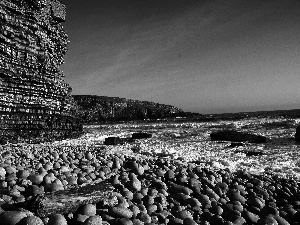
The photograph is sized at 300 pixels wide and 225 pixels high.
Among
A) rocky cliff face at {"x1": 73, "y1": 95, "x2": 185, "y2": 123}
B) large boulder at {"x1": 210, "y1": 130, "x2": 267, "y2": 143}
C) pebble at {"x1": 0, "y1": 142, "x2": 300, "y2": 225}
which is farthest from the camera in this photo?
rocky cliff face at {"x1": 73, "y1": 95, "x2": 185, "y2": 123}

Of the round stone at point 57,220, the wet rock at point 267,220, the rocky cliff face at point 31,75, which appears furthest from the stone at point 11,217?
the rocky cliff face at point 31,75

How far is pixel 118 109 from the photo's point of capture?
71375 millimetres

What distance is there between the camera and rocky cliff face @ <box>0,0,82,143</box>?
27.7 feet

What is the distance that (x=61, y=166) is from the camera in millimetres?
3980

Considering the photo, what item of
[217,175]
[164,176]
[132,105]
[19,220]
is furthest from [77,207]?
[132,105]

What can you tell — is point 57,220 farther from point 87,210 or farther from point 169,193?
point 169,193

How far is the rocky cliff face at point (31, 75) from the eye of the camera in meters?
8.44

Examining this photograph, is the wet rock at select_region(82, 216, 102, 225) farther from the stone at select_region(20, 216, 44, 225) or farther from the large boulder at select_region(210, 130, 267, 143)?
the large boulder at select_region(210, 130, 267, 143)

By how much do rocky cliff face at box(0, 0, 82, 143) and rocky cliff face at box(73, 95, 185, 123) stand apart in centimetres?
5423

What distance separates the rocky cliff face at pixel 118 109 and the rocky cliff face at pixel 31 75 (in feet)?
178

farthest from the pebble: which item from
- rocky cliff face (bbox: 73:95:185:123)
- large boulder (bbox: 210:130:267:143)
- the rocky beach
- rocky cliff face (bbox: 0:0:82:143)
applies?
rocky cliff face (bbox: 73:95:185:123)

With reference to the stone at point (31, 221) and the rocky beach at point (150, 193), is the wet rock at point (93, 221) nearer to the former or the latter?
the rocky beach at point (150, 193)

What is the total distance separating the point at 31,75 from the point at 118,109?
62407mm

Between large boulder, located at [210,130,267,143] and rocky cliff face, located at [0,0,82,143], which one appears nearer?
rocky cliff face, located at [0,0,82,143]
